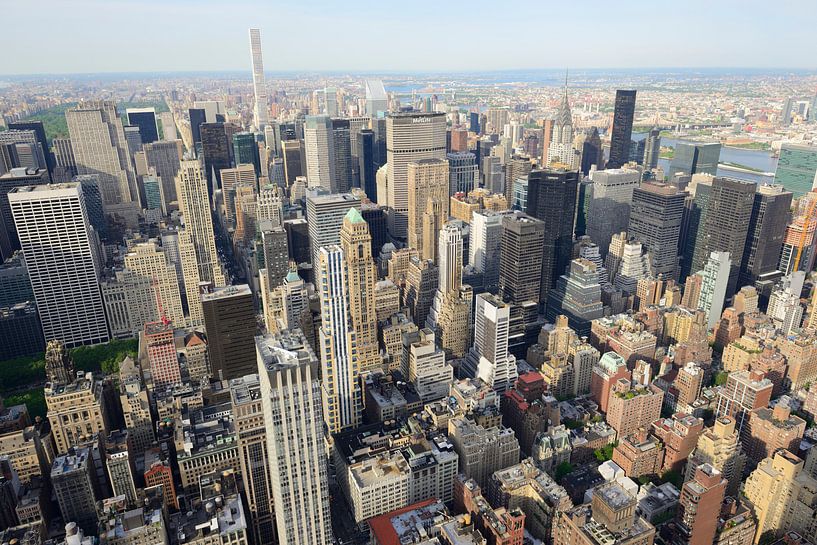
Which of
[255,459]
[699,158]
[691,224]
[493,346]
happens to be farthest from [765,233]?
[255,459]

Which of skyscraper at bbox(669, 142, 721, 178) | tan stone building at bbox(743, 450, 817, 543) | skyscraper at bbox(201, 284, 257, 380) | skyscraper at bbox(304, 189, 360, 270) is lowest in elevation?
tan stone building at bbox(743, 450, 817, 543)

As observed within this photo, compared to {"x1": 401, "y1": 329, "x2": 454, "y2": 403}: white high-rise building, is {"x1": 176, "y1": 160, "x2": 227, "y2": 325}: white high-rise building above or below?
above

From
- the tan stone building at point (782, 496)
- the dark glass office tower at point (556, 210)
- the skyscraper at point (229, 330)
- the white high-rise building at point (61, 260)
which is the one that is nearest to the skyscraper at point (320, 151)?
the dark glass office tower at point (556, 210)

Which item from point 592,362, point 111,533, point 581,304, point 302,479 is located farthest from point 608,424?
point 111,533

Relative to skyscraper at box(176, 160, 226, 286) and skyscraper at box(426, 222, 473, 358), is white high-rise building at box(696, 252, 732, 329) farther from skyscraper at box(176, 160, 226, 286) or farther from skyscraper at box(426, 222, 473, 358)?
skyscraper at box(176, 160, 226, 286)

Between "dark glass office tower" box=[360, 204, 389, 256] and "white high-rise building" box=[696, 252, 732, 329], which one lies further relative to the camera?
"dark glass office tower" box=[360, 204, 389, 256]

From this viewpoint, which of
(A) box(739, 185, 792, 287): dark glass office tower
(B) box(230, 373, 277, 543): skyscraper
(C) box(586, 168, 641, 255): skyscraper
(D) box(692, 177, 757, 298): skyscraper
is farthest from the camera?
(C) box(586, 168, 641, 255): skyscraper

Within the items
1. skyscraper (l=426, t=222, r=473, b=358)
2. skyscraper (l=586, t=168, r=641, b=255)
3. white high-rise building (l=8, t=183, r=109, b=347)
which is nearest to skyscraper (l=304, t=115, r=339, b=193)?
white high-rise building (l=8, t=183, r=109, b=347)
